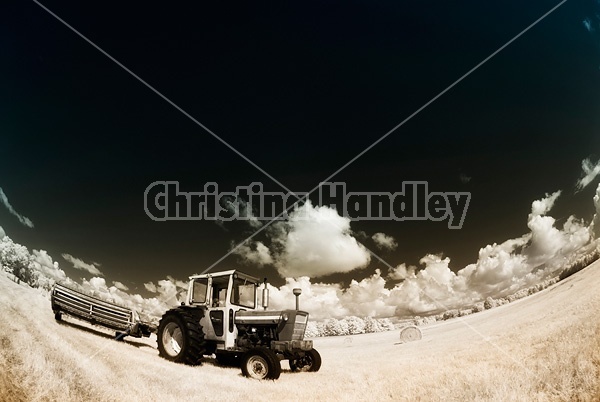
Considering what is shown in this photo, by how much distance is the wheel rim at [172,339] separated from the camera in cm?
1076

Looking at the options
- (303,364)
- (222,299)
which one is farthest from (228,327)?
(303,364)

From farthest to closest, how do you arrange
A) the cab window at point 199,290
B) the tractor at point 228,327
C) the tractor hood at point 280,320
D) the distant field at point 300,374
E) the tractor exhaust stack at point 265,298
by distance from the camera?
the cab window at point 199,290
the tractor exhaust stack at point 265,298
the tractor hood at point 280,320
the tractor at point 228,327
the distant field at point 300,374

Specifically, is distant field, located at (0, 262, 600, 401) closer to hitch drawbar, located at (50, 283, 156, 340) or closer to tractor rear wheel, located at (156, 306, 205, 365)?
hitch drawbar, located at (50, 283, 156, 340)

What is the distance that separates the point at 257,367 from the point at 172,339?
3.40m

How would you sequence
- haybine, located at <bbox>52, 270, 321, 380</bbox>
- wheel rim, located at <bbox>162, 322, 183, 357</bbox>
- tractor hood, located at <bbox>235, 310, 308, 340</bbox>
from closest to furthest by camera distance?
1. haybine, located at <bbox>52, 270, 321, 380</bbox>
2. tractor hood, located at <bbox>235, 310, 308, 340</bbox>
3. wheel rim, located at <bbox>162, 322, 183, 357</bbox>

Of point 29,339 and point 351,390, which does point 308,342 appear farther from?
point 29,339

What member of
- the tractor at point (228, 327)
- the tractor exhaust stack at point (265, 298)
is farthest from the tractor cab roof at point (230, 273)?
the tractor exhaust stack at point (265, 298)

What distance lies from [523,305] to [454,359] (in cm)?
634

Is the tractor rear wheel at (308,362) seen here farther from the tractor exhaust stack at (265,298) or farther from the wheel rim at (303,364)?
the tractor exhaust stack at (265,298)

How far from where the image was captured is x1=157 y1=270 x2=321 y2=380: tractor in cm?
1032

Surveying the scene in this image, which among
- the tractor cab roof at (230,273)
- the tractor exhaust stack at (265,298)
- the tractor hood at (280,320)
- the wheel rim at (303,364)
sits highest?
the tractor cab roof at (230,273)

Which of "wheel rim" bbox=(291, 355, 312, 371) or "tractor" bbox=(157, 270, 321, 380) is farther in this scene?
"wheel rim" bbox=(291, 355, 312, 371)

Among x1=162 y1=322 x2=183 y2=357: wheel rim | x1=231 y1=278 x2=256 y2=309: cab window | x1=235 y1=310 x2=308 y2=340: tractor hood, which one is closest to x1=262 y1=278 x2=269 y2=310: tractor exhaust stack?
x1=235 y1=310 x2=308 y2=340: tractor hood

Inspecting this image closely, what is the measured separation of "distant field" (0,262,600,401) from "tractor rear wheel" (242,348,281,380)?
1.19 ft
